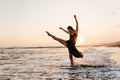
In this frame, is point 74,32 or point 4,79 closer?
point 4,79

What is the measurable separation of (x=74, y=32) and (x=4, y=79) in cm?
562

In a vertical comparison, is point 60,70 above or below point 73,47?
below

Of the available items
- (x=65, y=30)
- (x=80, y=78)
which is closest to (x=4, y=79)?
(x=80, y=78)

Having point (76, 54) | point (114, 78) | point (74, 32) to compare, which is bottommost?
point (114, 78)

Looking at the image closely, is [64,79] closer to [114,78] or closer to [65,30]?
[114,78]

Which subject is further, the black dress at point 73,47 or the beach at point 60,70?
the black dress at point 73,47

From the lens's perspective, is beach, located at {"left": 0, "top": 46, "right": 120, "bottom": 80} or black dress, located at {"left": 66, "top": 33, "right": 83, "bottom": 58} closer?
beach, located at {"left": 0, "top": 46, "right": 120, "bottom": 80}

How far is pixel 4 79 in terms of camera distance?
567 inches

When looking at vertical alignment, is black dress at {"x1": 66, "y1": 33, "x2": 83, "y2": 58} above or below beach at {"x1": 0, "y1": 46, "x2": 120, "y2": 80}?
above

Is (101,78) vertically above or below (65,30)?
below

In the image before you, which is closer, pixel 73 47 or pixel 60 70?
pixel 73 47

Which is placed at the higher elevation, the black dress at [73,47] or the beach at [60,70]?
the black dress at [73,47]

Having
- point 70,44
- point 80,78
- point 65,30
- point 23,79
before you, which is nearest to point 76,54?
point 70,44

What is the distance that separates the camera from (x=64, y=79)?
14.2 metres
